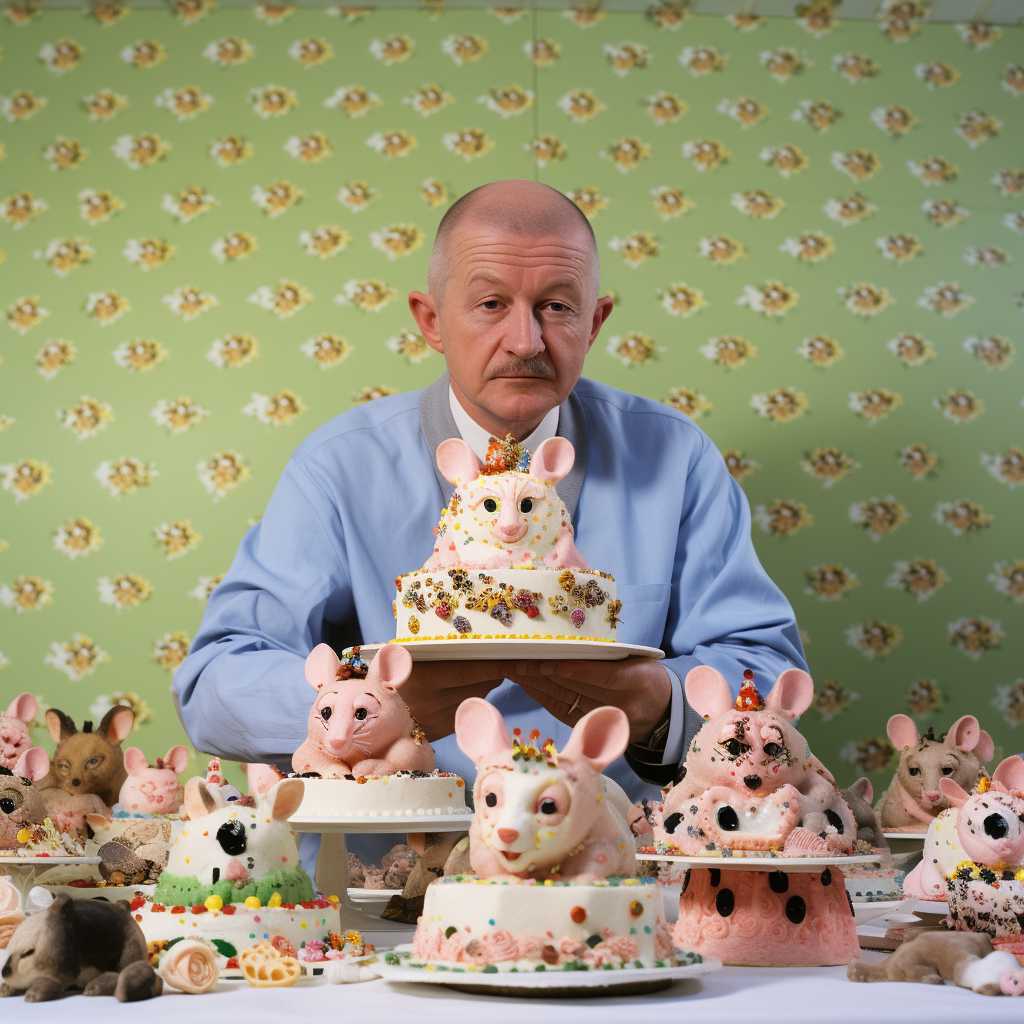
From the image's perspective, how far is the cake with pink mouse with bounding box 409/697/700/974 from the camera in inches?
53.1

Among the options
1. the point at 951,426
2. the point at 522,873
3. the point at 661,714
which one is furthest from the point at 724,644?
the point at 951,426

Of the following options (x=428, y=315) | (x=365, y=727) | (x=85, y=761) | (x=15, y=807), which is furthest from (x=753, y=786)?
(x=85, y=761)

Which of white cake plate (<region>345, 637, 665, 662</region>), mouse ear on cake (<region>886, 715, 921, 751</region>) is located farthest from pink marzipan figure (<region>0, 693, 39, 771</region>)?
mouse ear on cake (<region>886, 715, 921, 751</region>)

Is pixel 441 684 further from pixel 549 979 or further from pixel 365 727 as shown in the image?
pixel 549 979

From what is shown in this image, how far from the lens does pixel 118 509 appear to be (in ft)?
15.1

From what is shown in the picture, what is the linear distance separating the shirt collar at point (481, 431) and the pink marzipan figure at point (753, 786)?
1.30m

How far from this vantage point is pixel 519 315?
2.54 metres

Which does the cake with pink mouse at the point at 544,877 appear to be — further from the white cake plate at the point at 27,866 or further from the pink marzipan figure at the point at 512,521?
the white cake plate at the point at 27,866

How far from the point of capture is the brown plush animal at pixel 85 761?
287 centimetres

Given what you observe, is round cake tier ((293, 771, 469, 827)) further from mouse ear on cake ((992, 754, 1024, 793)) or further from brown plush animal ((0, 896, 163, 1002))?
mouse ear on cake ((992, 754, 1024, 793))

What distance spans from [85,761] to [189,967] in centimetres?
171

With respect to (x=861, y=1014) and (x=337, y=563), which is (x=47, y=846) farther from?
Answer: (x=861, y=1014)

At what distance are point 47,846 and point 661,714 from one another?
47.7 inches

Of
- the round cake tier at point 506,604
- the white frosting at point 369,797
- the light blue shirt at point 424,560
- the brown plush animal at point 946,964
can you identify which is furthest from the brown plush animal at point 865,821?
the white frosting at point 369,797
